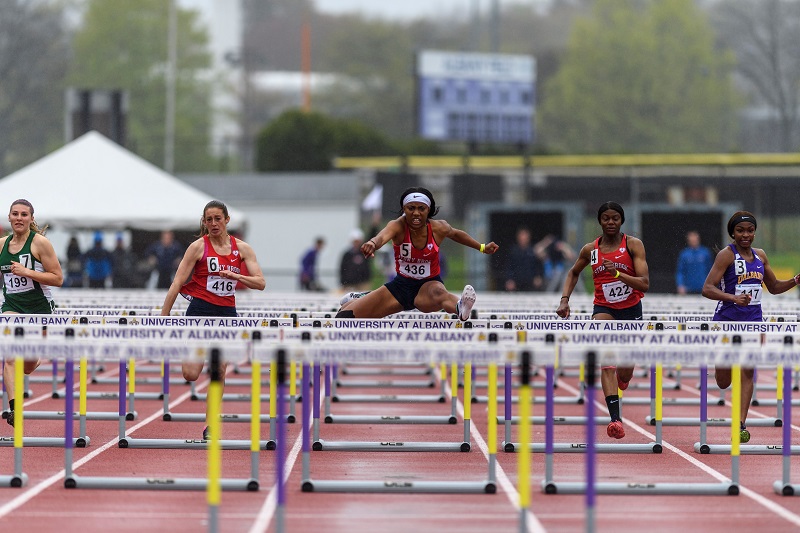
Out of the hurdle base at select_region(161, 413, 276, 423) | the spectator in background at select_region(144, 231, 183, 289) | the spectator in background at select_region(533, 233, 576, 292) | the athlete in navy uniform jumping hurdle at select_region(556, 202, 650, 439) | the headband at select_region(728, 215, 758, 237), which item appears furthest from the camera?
the spectator in background at select_region(533, 233, 576, 292)

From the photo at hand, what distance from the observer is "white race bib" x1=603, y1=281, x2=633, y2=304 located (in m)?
12.3

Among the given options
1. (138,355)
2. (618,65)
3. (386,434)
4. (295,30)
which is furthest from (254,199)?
(295,30)

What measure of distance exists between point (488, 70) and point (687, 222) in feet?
66.3

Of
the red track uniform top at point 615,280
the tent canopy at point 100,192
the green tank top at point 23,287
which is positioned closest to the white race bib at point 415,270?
the red track uniform top at point 615,280

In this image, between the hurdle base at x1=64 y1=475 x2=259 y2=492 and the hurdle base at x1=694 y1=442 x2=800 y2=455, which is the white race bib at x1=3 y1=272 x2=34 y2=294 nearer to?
the hurdle base at x1=64 y1=475 x2=259 y2=492

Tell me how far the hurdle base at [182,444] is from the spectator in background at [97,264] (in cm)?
1729

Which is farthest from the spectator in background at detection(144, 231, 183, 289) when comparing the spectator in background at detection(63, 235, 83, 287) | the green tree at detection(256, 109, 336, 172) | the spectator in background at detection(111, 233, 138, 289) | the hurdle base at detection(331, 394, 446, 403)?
the green tree at detection(256, 109, 336, 172)

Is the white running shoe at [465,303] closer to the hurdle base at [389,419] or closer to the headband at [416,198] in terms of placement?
the headband at [416,198]

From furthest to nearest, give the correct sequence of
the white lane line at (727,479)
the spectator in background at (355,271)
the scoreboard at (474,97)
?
the scoreboard at (474,97)
the spectator in background at (355,271)
the white lane line at (727,479)

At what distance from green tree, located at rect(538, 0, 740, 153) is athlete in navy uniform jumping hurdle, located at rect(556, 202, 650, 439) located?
236 ft

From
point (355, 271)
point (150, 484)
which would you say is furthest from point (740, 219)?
point (355, 271)

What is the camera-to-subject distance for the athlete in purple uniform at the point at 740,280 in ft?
39.4

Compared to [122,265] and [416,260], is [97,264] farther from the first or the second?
[416,260]

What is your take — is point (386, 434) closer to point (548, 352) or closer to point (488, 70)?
point (548, 352)
